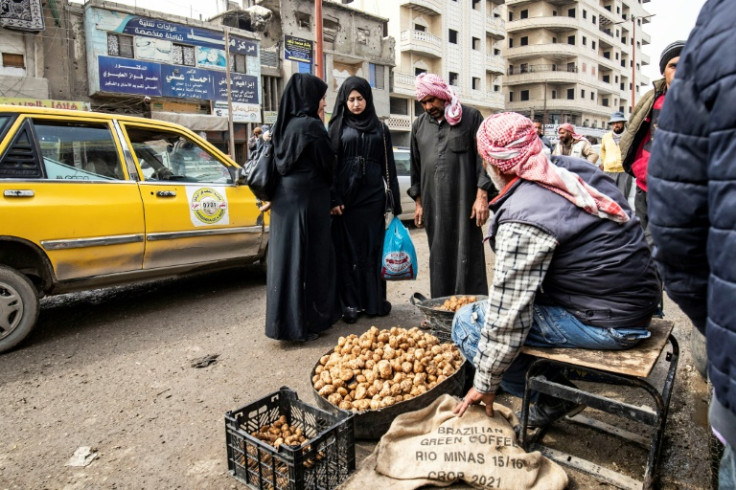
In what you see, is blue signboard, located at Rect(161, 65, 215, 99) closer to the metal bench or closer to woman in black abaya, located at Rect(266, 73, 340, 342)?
woman in black abaya, located at Rect(266, 73, 340, 342)

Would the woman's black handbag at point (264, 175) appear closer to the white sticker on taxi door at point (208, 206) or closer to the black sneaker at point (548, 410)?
the white sticker on taxi door at point (208, 206)

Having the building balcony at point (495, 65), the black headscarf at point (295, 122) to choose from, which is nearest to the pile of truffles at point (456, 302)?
the black headscarf at point (295, 122)

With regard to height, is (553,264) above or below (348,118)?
below

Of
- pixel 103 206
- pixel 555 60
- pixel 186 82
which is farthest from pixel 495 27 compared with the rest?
pixel 103 206

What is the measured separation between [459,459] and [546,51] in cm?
5589

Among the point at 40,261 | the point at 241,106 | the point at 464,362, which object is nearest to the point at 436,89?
the point at 464,362

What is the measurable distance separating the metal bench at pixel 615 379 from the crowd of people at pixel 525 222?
0.08 metres

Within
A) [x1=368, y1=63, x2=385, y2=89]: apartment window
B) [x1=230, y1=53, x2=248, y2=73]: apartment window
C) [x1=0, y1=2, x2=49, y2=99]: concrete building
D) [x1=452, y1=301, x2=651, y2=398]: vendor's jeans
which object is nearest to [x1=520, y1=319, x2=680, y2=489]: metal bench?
[x1=452, y1=301, x2=651, y2=398]: vendor's jeans

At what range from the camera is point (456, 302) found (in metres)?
3.62

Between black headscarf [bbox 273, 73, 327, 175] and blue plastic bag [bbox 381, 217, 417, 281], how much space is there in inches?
41.7

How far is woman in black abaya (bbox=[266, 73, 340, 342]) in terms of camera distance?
4109 millimetres

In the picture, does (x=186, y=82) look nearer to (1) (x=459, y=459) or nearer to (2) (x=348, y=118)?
(2) (x=348, y=118)

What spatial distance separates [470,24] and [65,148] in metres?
43.4

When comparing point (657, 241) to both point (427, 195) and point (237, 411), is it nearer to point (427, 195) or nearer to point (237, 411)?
point (237, 411)
